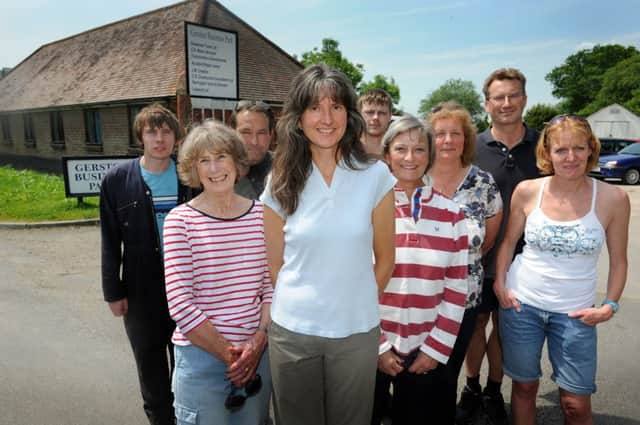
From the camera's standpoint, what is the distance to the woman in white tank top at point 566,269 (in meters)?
2.46

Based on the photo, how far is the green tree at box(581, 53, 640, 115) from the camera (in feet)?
215

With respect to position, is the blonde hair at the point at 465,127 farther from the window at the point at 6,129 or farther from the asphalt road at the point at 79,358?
the window at the point at 6,129

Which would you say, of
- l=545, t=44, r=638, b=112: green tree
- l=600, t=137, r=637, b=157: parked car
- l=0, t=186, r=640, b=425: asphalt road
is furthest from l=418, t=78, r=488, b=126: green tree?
l=0, t=186, r=640, b=425: asphalt road

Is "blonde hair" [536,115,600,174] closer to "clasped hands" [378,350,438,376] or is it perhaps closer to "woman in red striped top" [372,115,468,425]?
"woman in red striped top" [372,115,468,425]

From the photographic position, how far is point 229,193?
7.20 feet

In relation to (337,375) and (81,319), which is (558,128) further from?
(81,319)

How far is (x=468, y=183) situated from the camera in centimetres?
280

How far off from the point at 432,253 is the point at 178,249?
126 centimetres

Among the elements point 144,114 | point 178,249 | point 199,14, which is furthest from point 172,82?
point 178,249

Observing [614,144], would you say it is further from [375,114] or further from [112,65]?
[112,65]

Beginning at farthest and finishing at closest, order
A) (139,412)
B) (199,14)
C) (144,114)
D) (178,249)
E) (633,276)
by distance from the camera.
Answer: (199,14), (633,276), (139,412), (144,114), (178,249)

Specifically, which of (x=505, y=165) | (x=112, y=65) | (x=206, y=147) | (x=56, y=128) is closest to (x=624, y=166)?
(x=505, y=165)

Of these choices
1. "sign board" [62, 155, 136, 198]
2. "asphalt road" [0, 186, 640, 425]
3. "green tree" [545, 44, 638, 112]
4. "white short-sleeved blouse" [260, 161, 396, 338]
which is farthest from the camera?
"green tree" [545, 44, 638, 112]

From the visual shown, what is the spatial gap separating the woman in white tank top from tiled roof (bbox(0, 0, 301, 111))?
1776 cm
